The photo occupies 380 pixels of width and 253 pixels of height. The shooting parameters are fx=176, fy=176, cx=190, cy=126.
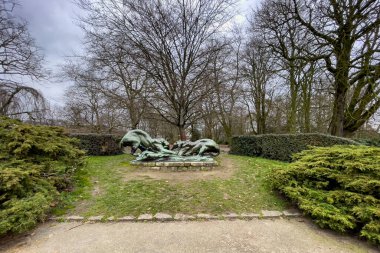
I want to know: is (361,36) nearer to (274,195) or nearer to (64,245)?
(274,195)

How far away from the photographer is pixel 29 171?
125 inches

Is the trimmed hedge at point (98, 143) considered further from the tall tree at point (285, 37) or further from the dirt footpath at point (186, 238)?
the tall tree at point (285, 37)

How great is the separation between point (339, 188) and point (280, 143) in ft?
16.8

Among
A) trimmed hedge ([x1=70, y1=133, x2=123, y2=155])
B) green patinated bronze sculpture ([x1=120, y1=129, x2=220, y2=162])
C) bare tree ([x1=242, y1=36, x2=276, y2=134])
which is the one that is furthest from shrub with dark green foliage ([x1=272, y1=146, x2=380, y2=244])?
bare tree ([x1=242, y1=36, x2=276, y2=134])

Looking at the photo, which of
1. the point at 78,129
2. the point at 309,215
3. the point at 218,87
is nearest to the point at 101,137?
the point at 218,87

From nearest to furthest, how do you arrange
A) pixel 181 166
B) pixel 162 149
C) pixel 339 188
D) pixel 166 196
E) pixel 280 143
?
pixel 339 188 → pixel 166 196 → pixel 181 166 → pixel 162 149 → pixel 280 143

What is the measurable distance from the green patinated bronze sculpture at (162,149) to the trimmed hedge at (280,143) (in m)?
3.22

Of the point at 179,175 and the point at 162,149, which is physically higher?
the point at 162,149

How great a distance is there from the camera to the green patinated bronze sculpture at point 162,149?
648 centimetres

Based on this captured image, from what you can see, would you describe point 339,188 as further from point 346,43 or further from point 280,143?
point 346,43

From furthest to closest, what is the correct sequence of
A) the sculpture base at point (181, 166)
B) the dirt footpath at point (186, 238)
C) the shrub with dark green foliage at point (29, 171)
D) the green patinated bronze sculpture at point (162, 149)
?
the green patinated bronze sculpture at point (162, 149) → the sculpture base at point (181, 166) → the shrub with dark green foliage at point (29, 171) → the dirt footpath at point (186, 238)

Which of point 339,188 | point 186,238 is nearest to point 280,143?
point 339,188

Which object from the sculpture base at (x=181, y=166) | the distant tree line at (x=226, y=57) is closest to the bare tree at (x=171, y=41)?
the distant tree line at (x=226, y=57)

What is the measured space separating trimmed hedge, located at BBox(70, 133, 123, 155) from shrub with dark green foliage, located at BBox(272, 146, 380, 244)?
8.28 m
